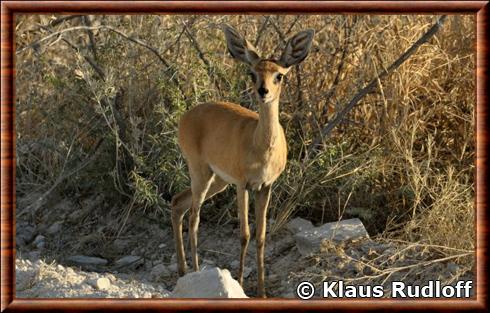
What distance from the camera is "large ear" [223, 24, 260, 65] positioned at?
6.67 m

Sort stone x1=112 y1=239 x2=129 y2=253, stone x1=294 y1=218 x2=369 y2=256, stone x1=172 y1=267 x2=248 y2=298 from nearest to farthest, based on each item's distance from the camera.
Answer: stone x1=172 y1=267 x2=248 y2=298
stone x1=294 y1=218 x2=369 y2=256
stone x1=112 y1=239 x2=129 y2=253

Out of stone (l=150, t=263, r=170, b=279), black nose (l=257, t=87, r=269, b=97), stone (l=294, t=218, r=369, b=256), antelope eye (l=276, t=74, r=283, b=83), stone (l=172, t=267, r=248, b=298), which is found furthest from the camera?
stone (l=150, t=263, r=170, b=279)

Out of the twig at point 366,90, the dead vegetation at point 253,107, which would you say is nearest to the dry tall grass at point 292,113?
the dead vegetation at point 253,107

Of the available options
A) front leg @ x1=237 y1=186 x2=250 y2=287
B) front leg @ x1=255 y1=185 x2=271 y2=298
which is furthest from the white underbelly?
front leg @ x1=255 y1=185 x2=271 y2=298

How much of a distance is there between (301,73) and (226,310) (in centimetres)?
334

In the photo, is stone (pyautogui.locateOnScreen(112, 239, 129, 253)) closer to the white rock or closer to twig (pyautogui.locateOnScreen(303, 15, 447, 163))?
the white rock

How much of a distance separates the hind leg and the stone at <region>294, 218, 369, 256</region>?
720 millimetres

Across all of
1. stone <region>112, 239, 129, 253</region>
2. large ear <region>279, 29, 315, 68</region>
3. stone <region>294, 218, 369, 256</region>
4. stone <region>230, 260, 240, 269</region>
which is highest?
large ear <region>279, 29, 315, 68</region>

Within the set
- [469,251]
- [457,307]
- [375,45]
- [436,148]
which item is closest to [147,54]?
[375,45]

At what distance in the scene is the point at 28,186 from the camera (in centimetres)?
893

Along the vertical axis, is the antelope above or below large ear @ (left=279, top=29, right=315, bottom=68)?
below

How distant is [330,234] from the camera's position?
7.43m

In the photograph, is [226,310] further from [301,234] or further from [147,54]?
[147,54]

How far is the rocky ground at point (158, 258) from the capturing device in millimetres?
6688
